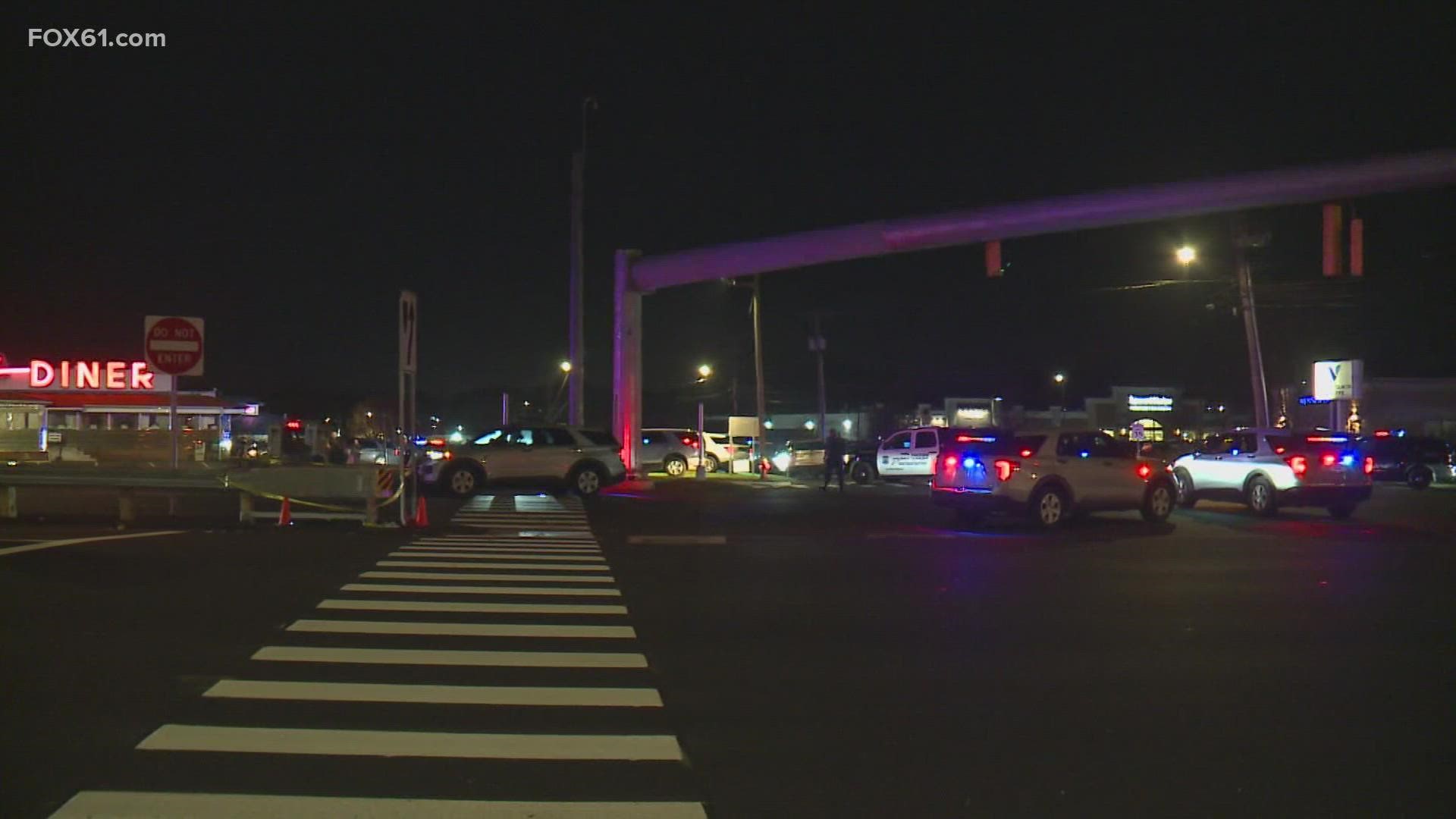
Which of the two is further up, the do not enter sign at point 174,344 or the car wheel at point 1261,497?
the do not enter sign at point 174,344

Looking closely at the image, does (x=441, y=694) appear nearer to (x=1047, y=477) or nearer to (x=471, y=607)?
(x=471, y=607)

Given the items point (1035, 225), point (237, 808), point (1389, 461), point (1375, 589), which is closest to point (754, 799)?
point (237, 808)

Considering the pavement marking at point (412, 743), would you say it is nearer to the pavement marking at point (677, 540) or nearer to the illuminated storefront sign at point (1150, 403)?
the pavement marking at point (677, 540)

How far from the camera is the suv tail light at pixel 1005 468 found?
18.6 m

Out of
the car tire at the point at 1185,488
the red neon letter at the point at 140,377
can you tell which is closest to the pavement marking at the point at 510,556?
the car tire at the point at 1185,488

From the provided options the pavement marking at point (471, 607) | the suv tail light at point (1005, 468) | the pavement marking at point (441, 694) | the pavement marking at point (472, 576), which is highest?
the suv tail light at point (1005, 468)

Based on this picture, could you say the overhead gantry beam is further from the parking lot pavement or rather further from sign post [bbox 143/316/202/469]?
sign post [bbox 143/316/202/469]

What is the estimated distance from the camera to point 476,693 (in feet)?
24.9

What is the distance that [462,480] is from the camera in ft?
84.3

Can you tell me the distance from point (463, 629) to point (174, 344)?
34.0ft

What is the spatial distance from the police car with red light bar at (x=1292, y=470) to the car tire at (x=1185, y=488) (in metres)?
0.89

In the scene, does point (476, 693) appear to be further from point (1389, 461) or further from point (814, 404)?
point (814, 404)

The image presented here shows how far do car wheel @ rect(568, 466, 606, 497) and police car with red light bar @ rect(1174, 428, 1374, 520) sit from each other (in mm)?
13085

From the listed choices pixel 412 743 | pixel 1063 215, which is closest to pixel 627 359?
pixel 1063 215
